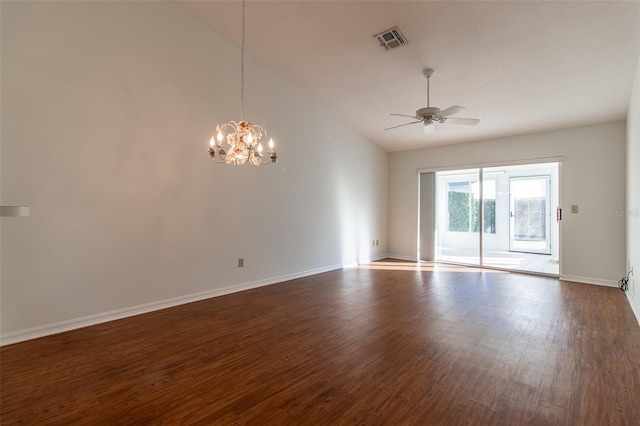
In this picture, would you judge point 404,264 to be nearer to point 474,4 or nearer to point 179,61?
point 474,4

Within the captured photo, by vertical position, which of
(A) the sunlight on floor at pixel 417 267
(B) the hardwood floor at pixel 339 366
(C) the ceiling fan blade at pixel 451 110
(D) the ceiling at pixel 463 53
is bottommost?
(B) the hardwood floor at pixel 339 366

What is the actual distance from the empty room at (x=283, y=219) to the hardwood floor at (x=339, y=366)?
0.08 ft

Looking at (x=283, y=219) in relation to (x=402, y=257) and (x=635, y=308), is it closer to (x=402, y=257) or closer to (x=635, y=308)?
(x=402, y=257)

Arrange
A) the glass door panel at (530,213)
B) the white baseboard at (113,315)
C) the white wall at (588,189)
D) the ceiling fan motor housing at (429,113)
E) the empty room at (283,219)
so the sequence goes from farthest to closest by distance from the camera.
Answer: the glass door panel at (530,213)
the white wall at (588,189)
the ceiling fan motor housing at (429,113)
the white baseboard at (113,315)
the empty room at (283,219)

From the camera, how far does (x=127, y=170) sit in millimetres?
3586

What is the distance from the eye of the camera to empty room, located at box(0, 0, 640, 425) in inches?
85.8

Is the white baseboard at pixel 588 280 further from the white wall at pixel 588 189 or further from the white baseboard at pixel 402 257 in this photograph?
the white baseboard at pixel 402 257

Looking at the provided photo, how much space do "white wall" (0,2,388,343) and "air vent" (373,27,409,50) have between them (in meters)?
2.07

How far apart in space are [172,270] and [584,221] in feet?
22.6

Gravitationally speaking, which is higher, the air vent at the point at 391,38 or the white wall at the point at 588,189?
the air vent at the point at 391,38

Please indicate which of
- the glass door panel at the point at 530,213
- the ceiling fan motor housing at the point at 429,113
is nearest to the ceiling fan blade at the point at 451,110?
the ceiling fan motor housing at the point at 429,113

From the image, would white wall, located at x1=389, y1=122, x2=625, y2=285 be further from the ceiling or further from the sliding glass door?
the sliding glass door

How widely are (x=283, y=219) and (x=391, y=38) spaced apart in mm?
3220

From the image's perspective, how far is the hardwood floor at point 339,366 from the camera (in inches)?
75.0
